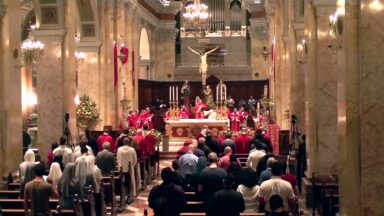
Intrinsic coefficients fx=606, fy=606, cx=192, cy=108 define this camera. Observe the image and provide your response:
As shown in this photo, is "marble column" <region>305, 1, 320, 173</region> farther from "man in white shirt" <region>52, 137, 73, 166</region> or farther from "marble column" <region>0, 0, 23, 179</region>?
"marble column" <region>0, 0, 23, 179</region>

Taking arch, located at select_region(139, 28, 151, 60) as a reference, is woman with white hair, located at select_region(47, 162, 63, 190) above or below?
below

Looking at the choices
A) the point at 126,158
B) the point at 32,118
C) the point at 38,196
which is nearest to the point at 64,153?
the point at 126,158

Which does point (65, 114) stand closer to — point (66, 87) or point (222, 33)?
point (66, 87)

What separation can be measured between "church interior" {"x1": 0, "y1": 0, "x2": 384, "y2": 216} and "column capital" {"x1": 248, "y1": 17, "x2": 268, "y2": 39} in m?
3.16

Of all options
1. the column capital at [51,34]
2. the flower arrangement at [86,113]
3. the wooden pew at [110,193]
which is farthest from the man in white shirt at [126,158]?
the flower arrangement at [86,113]

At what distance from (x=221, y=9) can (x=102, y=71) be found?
18.3m

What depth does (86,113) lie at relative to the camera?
21.0 metres

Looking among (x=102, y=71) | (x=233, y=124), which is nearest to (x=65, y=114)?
(x=102, y=71)

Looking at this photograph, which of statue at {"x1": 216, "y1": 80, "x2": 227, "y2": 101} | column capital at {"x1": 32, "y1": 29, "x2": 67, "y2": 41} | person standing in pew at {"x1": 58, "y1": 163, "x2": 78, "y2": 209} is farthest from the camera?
statue at {"x1": 216, "y1": 80, "x2": 227, "y2": 101}

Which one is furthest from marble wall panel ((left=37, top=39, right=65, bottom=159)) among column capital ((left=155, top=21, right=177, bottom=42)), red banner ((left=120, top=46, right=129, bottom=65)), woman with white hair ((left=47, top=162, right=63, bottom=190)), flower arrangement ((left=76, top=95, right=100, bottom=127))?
column capital ((left=155, top=21, right=177, bottom=42))

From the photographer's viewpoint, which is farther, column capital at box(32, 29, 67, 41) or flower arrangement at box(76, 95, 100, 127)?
flower arrangement at box(76, 95, 100, 127)

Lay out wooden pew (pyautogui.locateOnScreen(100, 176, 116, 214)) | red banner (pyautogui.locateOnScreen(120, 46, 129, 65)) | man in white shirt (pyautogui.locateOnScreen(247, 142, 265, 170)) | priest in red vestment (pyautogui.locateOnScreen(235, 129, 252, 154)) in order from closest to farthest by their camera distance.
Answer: man in white shirt (pyautogui.locateOnScreen(247, 142, 265, 170))
wooden pew (pyautogui.locateOnScreen(100, 176, 116, 214))
priest in red vestment (pyautogui.locateOnScreen(235, 129, 252, 154))
red banner (pyautogui.locateOnScreen(120, 46, 129, 65))

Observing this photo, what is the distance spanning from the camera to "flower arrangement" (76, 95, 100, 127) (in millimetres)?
20984

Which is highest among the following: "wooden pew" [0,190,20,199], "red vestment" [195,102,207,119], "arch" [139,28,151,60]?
"arch" [139,28,151,60]
